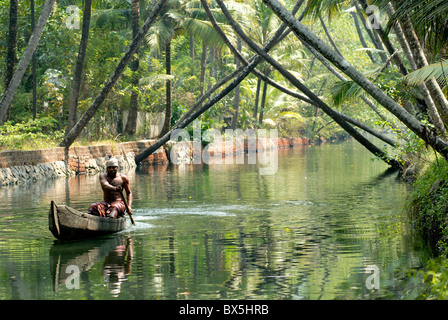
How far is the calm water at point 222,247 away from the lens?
27.2 feet

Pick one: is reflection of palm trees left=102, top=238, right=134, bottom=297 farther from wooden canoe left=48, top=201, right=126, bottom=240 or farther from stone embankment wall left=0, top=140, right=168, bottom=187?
stone embankment wall left=0, top=140, right=168, bottom=187

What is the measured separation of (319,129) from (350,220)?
51055 millimetres

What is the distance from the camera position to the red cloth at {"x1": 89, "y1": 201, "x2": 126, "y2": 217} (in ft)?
42.3

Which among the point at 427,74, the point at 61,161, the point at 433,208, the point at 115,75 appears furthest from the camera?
the point at 61,161

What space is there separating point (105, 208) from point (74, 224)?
1.24 m

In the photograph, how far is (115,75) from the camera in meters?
25.3

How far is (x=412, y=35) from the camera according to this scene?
1179 cm

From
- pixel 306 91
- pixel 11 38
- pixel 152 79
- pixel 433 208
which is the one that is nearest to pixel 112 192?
pixel 433 208

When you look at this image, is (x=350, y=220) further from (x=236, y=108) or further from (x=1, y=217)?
(x=236, y=108)

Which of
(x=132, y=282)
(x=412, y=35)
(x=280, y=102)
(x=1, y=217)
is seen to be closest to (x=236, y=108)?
(x=280, y=102)

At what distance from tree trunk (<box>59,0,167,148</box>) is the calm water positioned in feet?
16.0

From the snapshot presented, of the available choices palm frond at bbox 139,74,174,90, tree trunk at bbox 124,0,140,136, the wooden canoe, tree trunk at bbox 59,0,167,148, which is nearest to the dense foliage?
palm frond at bbox 139,74,174,90

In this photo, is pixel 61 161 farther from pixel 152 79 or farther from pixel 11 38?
pixel 152 79

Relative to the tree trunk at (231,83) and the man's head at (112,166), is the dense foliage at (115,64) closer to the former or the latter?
the tree trunk at (231,83)
